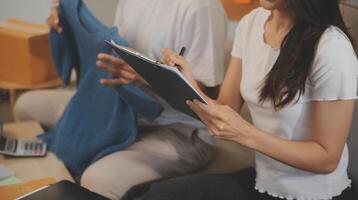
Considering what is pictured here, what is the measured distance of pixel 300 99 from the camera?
1043 mm

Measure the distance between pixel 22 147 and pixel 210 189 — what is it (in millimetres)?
695

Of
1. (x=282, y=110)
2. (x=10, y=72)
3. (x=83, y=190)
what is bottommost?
(x=10, y=72)

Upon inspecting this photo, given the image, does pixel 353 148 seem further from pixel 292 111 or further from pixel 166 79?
pixel 166 79

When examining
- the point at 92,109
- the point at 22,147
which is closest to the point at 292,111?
the point at 92,109

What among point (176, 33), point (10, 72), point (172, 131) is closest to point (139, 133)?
point (172, 131)

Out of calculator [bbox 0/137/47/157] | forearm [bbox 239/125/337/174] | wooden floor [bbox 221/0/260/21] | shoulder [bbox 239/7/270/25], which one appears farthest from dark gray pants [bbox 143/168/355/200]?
wooden floor [bbox 221/0/260/21]

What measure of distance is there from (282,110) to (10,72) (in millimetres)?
1498

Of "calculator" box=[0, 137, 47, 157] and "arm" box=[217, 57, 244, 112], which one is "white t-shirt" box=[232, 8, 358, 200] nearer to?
"arm" box=[217, 57, 244, 112]

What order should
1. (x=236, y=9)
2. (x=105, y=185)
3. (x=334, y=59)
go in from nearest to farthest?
(x=334, y=59) → (x=105, y=185) → (x=236, y=9)

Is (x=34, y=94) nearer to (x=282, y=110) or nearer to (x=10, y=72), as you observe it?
(x=10, y=72)

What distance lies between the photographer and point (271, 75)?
1078 mm

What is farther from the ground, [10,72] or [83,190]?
[83,190]

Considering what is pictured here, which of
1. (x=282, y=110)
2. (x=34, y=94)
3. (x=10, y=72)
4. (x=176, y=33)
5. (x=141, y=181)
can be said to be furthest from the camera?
(x=10, y=72)

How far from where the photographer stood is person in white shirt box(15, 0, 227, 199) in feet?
4.46
